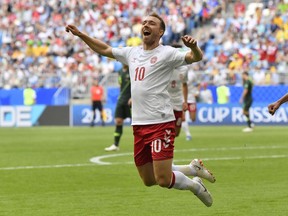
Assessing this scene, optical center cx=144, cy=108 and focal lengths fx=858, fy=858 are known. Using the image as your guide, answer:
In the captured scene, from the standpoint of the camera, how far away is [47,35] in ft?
144

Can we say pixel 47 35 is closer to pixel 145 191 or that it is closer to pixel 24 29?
pixel 24 29

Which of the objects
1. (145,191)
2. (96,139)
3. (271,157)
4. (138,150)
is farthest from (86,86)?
(138,150)

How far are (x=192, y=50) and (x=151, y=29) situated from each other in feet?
2.31

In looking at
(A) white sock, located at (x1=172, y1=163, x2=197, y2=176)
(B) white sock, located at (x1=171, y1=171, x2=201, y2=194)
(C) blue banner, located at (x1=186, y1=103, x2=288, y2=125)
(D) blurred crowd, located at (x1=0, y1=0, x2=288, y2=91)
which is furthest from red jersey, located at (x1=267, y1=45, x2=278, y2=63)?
(B) white sock, located at (x1=171, y1=171, x2=201, y2=194)

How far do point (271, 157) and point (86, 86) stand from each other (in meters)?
20.8

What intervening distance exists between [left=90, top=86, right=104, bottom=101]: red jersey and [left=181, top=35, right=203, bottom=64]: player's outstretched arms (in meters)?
25.6

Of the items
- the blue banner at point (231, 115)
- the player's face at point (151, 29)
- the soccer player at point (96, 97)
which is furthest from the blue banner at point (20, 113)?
the player's face at point (151, 29)

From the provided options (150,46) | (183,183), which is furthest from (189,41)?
(183,183)

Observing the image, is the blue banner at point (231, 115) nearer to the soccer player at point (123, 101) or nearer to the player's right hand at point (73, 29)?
the soccer player at point (123, 101)

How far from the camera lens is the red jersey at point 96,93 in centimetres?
3538

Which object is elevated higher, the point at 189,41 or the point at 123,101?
the point at 189,41

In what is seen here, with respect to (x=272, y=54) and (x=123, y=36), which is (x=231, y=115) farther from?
(x=123, y=36)

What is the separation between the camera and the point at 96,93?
35.5 metres

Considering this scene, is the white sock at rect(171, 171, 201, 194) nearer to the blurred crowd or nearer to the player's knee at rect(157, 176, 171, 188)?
the player's knee at rect(157, 176, 171, 188)
